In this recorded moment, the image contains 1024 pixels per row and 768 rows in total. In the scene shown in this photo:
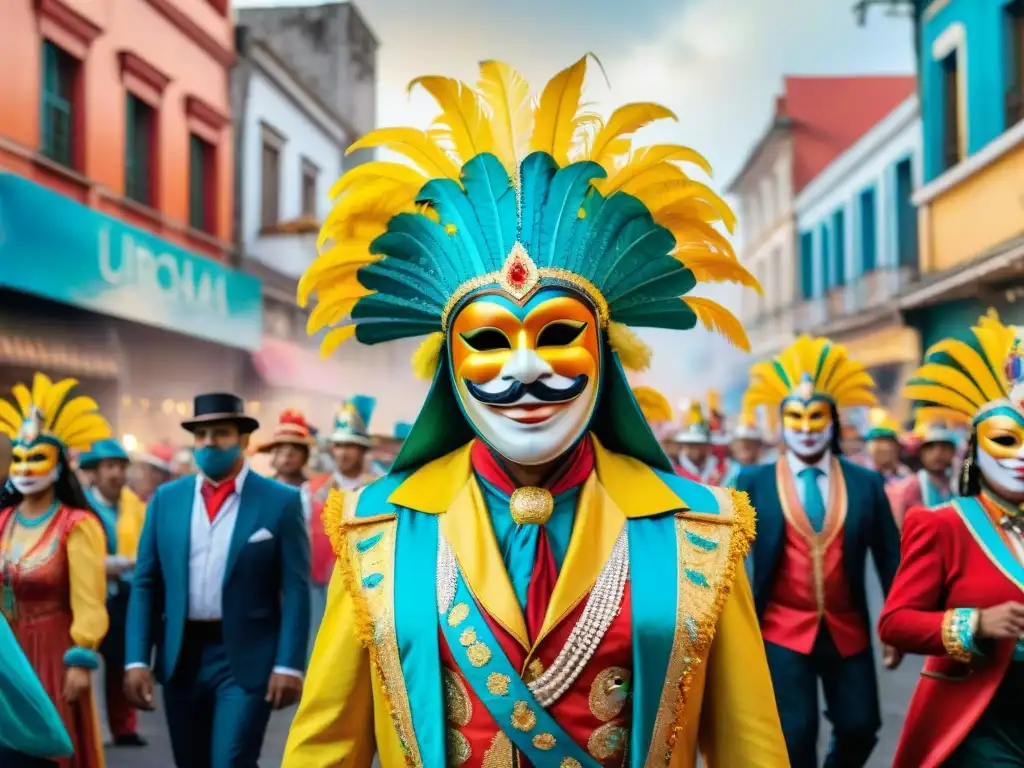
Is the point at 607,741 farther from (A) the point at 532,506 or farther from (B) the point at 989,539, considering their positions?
(B) the point at 989,539

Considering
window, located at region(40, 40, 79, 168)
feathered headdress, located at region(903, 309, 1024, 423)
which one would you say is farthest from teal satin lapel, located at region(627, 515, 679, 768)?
window, located at region(40, 40, 79, 168)

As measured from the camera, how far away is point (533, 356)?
117 inches

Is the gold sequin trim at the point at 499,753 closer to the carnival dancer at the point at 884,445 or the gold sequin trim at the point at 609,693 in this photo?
the gold sequin trim at the point at 609,693

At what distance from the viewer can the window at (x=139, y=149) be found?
57.6 feet

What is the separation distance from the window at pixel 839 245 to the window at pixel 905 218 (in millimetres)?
4523

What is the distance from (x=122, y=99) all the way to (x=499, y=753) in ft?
52.6

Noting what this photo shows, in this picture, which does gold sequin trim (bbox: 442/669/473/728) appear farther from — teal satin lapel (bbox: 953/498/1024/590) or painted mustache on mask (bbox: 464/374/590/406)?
teal satin lapel (bbox: 953/498/1024/590)

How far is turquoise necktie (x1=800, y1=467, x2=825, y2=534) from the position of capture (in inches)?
244

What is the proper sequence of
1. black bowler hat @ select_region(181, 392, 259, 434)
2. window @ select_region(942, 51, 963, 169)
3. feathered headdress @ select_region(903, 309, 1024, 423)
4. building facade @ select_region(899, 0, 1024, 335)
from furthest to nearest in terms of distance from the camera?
window @ select_region(942, 51, 963, 169)
building facade @ select_region(899, 0, 1024, 335)
black bowler hat @ select_region(181, 392, 259, 434)
feathered headdress @ select_region(903, 309, 1024, 423)

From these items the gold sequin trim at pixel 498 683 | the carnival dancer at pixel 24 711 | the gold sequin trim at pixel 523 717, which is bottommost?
the carnival dancer at pixel 24 711

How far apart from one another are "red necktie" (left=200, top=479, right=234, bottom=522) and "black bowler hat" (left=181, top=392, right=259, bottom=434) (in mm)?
309

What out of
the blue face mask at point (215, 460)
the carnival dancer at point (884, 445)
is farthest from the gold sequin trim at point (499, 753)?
the carnival dancer at point (884, 445)

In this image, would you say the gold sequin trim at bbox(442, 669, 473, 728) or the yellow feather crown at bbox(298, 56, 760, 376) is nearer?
the gold sequin trim at bbox(442, 669, 473, 728)

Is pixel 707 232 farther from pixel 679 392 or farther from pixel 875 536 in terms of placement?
pixel 679 392
